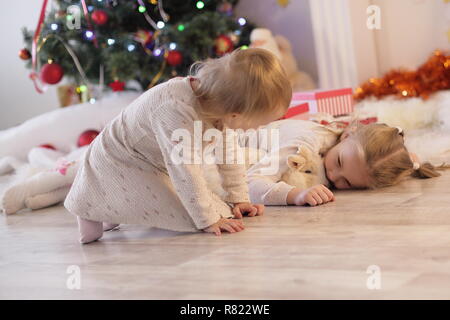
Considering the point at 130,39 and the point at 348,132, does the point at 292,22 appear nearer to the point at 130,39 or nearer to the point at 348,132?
the point at 130,39

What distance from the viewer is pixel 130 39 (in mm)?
3113

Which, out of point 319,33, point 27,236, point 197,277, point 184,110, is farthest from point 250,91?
point 319,33

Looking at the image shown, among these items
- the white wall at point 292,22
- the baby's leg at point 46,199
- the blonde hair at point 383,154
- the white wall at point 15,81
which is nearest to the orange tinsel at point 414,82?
the white wall at point 292,22

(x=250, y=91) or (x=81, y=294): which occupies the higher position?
(x=250, y=91)

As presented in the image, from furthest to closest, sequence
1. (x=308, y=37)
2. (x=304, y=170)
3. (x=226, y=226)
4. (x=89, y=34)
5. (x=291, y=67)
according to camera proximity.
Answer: (x=308, y=37) < (x=291, y=67) < (x=89, y=34) < (x=304, y=170) < (x=226, y=226)

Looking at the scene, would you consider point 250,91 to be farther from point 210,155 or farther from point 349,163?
point 349,163

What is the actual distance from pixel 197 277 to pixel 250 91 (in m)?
0.42

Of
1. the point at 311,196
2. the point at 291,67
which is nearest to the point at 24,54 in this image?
the point at 291,67

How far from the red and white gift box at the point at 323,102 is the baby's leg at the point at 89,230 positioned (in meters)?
1.04

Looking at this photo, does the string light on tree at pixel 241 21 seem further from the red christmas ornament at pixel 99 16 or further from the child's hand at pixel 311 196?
the child's hand at pixel 311 196

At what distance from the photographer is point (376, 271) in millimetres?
1062

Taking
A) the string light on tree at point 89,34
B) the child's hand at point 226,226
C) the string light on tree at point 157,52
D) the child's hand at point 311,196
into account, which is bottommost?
the child's hand at point 311,196

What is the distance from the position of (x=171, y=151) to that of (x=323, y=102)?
1.30 metres

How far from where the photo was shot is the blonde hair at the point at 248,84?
1343 millimetres
